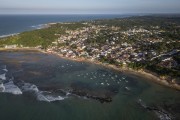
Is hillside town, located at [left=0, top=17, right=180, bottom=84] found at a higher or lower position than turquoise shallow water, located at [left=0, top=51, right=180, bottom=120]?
higher

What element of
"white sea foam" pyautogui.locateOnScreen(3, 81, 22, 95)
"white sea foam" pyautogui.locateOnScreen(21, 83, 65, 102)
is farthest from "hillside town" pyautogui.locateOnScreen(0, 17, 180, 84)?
"white sea foam" pyautogui.locateOnScreen(3, 81, 22, 95)

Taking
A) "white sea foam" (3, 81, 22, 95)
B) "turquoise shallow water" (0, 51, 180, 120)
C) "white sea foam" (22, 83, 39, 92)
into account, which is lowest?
"turquoise shallow water" (0, 51, 180, 120)

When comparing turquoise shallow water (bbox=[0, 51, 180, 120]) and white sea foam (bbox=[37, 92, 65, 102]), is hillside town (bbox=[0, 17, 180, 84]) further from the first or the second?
white sea foam (bbox=[37, 92, 65, 102])

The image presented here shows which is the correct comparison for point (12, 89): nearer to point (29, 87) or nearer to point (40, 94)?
A: point (29, 87)

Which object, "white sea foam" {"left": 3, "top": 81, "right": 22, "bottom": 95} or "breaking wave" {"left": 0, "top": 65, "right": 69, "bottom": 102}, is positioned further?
"white sea foam" {"left": 3, "top": 81, "right": 22, "bottom": 95}

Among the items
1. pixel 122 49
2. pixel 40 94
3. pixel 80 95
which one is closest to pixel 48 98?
pixel 40 94
